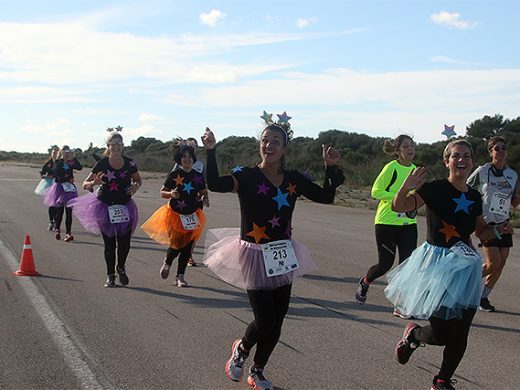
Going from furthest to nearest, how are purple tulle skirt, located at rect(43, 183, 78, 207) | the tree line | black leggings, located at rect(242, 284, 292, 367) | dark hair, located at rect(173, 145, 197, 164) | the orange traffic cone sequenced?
the tree line → purple tulle skirt, located at rect(43, 183, 78, 207) → the orange traffic cone → dark hair, located at rect(173, 145, 197, 164) → black leggings, located at rect(242, 284, 292, 367)

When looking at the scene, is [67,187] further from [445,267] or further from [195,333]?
[445,267]

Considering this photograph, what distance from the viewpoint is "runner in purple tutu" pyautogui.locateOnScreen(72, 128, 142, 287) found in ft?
30.9

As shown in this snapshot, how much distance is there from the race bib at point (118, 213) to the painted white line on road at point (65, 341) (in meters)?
1.34

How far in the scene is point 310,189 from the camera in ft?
18.6

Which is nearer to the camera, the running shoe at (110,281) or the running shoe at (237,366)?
the running shoe at (237,366)

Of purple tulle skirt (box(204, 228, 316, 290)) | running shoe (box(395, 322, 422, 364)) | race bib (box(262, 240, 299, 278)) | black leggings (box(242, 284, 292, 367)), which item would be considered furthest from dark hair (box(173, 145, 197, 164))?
running shoe (box(395, 322, 422, 364))

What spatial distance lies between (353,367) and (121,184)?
4.92m

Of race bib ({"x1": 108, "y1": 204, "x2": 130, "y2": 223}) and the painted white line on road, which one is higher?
race bib ({"x1": 108, "y1": 204, "x2": 130, "y2": 223})

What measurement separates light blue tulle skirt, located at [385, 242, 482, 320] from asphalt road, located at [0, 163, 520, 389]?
0.66 metres

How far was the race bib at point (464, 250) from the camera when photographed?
525cm

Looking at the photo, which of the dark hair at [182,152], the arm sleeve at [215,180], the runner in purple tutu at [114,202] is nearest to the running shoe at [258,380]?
the arm sleeve at [215,180]

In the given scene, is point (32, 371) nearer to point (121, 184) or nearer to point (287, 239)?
point (287, 239)

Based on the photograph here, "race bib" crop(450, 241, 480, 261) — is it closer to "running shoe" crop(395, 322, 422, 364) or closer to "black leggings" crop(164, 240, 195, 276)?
"running shoe" crop(395, 322, 422, 364)

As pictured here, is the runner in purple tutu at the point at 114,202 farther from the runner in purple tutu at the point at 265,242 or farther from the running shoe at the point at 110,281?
the runner in purple tutu at the point at 265,242
